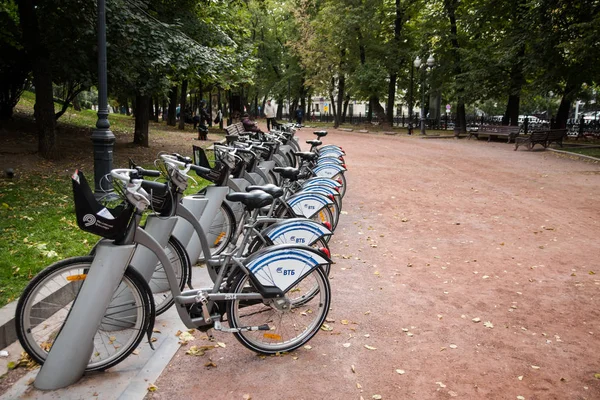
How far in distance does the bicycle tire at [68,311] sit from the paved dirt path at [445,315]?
13.9 inches

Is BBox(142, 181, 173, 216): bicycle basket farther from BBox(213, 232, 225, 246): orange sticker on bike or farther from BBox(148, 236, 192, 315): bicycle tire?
BBox(213, 232, 225, 246): orange sticker on bike

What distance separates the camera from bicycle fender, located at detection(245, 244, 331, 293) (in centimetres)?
346

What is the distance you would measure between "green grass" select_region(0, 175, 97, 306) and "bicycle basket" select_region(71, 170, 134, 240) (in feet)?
5.06

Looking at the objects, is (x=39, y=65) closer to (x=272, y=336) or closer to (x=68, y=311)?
(x=68, y=311)

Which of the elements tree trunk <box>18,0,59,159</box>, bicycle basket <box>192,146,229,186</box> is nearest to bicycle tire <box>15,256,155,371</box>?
bicycle basket <box>192,146,229,186</box>

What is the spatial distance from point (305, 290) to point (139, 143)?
13351 mm

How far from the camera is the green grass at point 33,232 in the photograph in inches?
183

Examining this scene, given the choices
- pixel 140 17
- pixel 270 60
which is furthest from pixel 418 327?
pixel 270 60

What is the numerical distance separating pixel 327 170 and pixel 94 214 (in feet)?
16.9

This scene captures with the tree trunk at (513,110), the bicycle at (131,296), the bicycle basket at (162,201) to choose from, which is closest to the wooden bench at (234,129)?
the bicycle basket at (162,201)

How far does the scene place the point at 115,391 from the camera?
10.0 ft

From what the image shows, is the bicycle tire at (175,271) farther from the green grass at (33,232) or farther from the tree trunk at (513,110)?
the tree trunk at (513,110)


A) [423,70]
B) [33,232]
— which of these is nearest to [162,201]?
[33,232]

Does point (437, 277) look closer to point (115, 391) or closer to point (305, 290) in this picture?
point (305, 290)
